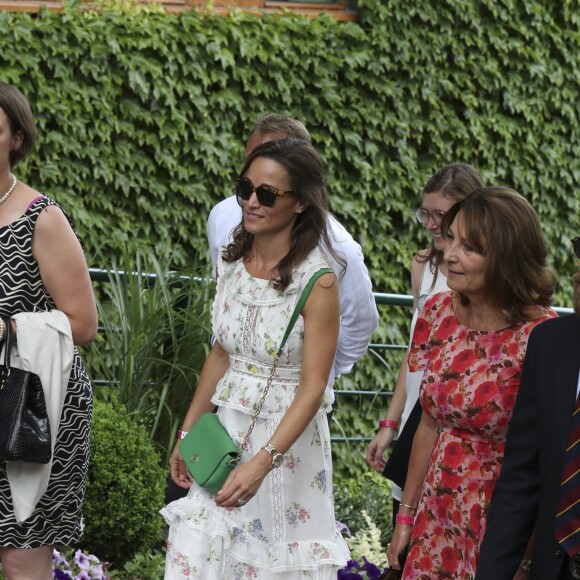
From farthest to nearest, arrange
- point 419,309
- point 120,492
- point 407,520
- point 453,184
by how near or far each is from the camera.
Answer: point 120,492
point 419,309
point 453,184
point 407,520

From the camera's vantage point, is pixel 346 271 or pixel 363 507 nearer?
pixel 346 271

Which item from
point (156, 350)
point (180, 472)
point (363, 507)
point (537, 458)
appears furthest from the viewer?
point (363, 507)

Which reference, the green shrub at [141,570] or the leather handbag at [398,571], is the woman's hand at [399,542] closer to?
the leather handbag at [398,571]

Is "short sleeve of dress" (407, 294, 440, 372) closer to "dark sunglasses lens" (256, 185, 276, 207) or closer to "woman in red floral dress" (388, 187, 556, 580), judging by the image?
"woman in red floral dress" (388, 187, 556, 580)

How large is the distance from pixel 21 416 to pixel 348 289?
166cm

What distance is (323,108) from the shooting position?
8.74 metres

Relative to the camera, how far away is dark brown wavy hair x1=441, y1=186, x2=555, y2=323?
3.36m

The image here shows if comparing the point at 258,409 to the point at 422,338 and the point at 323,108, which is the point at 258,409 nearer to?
the point at 422,338

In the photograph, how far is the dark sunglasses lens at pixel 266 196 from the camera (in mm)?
3645

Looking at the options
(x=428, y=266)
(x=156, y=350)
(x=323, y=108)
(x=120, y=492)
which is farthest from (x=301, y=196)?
(x=323, y=108)

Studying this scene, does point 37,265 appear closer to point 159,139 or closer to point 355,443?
point 159,139

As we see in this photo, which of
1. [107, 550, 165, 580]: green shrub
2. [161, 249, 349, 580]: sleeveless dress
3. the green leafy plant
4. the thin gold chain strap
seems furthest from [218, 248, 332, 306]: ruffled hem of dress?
the green leafy plant

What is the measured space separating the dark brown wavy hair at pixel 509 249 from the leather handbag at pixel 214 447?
53cm

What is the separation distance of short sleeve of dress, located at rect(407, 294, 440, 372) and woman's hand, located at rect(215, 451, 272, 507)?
0.61 meters
